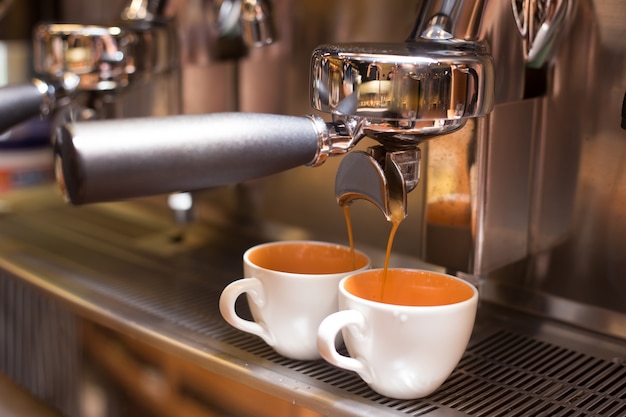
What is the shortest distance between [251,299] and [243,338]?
0.05 m

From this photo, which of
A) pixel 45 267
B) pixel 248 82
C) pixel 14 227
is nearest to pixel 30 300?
pixel 45 267

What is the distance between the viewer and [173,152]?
0.38 metres

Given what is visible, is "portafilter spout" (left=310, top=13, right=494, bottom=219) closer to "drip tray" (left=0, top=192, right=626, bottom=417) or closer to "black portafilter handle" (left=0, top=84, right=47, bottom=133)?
"drip tray" (left=0, top=192, right=626, bottom=417)

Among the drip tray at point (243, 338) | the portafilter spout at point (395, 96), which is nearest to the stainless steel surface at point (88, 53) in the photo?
the drip tray at point (243, 338)

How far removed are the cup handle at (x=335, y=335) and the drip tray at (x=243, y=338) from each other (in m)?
0.02

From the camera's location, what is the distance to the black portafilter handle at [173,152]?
0.36 m

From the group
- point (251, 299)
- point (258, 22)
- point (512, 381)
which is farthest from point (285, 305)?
point (258, 22)

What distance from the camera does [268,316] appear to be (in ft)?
1.67

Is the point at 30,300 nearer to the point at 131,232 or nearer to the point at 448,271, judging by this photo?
the point at 131,232

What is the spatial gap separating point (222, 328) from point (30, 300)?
18 centimetres

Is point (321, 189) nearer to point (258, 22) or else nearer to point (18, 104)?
point (258, 22)

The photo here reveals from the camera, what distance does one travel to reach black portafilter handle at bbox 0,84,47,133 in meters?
0.55

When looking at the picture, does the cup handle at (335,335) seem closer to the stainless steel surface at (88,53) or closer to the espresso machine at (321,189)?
the espresso machine at (321,189)

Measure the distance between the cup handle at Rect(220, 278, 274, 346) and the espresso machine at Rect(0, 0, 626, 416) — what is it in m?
0.02
